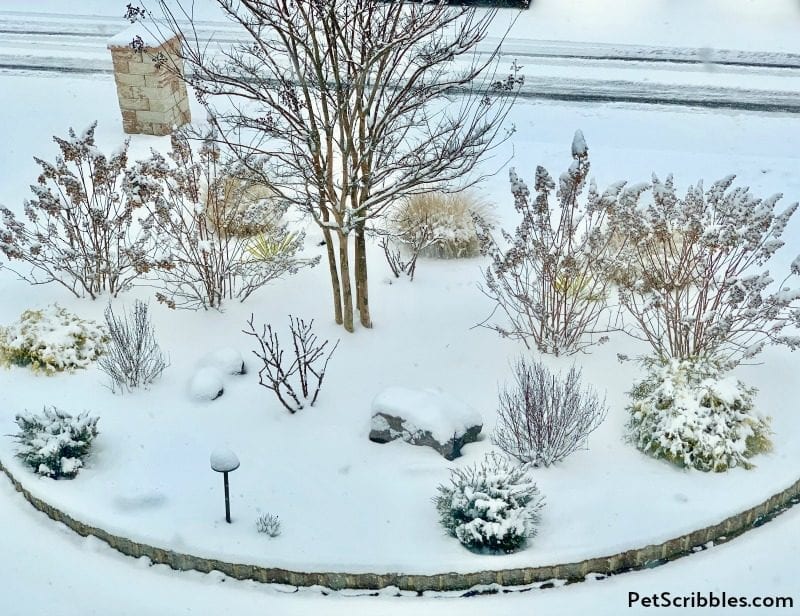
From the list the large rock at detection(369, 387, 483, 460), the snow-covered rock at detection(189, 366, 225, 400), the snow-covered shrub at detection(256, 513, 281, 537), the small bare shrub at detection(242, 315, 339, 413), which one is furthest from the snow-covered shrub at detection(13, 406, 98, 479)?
the large rock at detection(369, 387, 483, 460)

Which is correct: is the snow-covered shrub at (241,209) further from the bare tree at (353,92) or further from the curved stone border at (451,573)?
the curved stone border at (451,573)

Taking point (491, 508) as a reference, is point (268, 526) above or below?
below

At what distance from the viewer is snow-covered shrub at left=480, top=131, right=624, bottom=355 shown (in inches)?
313

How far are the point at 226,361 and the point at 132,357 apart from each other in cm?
78

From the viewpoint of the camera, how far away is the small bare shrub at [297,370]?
7.61 m

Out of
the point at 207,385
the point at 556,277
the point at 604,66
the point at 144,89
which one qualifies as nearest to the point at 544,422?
the point at 556,277

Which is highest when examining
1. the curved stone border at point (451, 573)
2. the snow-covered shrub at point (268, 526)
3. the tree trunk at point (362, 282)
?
the tree trunk at point (362, 282)

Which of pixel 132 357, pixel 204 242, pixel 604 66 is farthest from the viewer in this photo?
pixel 604 66

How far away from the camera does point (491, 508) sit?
6438mm

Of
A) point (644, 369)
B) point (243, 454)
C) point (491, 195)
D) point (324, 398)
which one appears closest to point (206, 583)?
point (243, 454)

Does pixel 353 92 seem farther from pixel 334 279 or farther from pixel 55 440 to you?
pixel 55 440

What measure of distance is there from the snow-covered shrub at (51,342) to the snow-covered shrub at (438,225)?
315 cm

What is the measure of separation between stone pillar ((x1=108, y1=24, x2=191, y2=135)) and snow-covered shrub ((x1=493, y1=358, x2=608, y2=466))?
23.7 ft

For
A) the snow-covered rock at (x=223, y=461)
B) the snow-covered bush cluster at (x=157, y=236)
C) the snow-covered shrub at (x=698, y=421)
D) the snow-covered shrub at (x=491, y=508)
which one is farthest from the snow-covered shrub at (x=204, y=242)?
the snow-covered shrub at (x=698, y=421)
